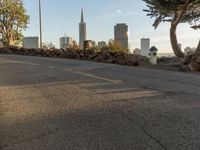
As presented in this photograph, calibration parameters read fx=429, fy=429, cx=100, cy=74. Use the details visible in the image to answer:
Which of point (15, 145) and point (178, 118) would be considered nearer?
point (15, 145)

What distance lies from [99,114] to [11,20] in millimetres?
41651

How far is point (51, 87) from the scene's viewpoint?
41.0ft

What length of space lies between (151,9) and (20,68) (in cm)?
1336

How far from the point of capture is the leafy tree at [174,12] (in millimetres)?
25688

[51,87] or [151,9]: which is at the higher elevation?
[151,9]

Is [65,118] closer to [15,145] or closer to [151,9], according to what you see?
[15,145]

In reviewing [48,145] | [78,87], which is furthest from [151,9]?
[48,145]

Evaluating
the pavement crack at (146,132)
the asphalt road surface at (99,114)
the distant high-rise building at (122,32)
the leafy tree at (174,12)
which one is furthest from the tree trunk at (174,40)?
the distant high-rise building at (122,32)

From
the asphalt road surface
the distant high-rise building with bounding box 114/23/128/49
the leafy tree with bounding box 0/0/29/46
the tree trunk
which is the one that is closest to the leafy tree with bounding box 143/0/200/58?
the tree trunk

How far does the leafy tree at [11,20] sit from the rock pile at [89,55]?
1388cm

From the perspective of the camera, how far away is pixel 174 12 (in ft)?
89.7

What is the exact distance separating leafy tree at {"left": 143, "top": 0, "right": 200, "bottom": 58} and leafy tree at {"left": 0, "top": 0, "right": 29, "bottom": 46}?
858 inches

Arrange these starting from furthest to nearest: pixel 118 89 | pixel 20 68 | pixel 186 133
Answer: pixel 20 68 → pixel 118 89 → pixel 186 133

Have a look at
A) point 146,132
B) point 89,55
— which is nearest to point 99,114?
point 146,132
